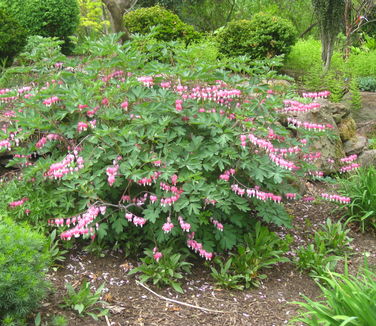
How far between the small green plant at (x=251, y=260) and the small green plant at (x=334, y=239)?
1.45 ft

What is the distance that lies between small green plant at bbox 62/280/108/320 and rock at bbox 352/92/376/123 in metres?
6.21

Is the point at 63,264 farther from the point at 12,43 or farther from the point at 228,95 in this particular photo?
the point at 12,43

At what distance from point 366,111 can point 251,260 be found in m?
5.16

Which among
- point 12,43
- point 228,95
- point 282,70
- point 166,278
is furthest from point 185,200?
point 282,70

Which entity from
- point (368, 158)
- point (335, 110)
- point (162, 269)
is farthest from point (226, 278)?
point (335, 110)

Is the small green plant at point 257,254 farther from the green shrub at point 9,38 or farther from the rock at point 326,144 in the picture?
the green shrub at point 9,38

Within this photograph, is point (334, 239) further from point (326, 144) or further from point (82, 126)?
point (82, 126)

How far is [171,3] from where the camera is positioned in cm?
1585

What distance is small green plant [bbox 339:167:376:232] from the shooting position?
4.86 m

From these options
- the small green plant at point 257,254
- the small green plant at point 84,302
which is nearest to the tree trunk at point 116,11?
the small green plant at point 257,254

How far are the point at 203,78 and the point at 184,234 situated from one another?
4.49 ft

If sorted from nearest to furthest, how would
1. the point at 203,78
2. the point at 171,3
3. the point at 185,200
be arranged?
the point at 185,200 → the point at 203,78 → the point at 171,3

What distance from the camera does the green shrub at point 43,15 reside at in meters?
8.48

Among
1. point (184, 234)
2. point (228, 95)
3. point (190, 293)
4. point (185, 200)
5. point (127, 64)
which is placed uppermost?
point (127, 64)
